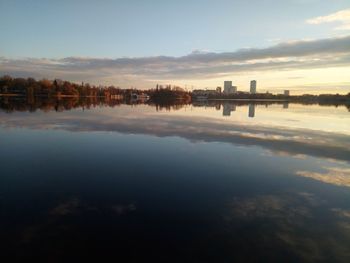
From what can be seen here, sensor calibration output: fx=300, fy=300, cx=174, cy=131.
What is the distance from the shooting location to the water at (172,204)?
18.2ft

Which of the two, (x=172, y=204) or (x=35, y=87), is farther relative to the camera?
(x=35, y=87)

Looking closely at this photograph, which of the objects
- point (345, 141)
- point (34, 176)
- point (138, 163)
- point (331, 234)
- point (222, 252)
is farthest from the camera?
point (345, 141)

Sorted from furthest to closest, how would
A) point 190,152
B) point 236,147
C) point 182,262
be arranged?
point 236,147 → point 190,152 → point 182,262

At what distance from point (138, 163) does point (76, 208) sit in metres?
4.76

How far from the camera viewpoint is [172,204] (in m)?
7.75

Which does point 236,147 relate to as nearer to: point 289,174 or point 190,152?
point 190,152

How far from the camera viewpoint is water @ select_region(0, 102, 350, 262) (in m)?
5.55

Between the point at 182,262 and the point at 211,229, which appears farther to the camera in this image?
the point at 211,229

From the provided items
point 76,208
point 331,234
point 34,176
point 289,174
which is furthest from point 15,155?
point 331,234

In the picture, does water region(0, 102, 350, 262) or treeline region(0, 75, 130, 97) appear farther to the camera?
treeline region(0, 75, 130, 97)

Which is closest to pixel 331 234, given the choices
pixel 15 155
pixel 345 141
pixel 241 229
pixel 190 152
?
pixel 241 229

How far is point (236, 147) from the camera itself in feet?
51.8

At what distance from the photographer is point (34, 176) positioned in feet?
32.0

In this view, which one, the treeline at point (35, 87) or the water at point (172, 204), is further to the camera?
the treeline at point (35, 87)
